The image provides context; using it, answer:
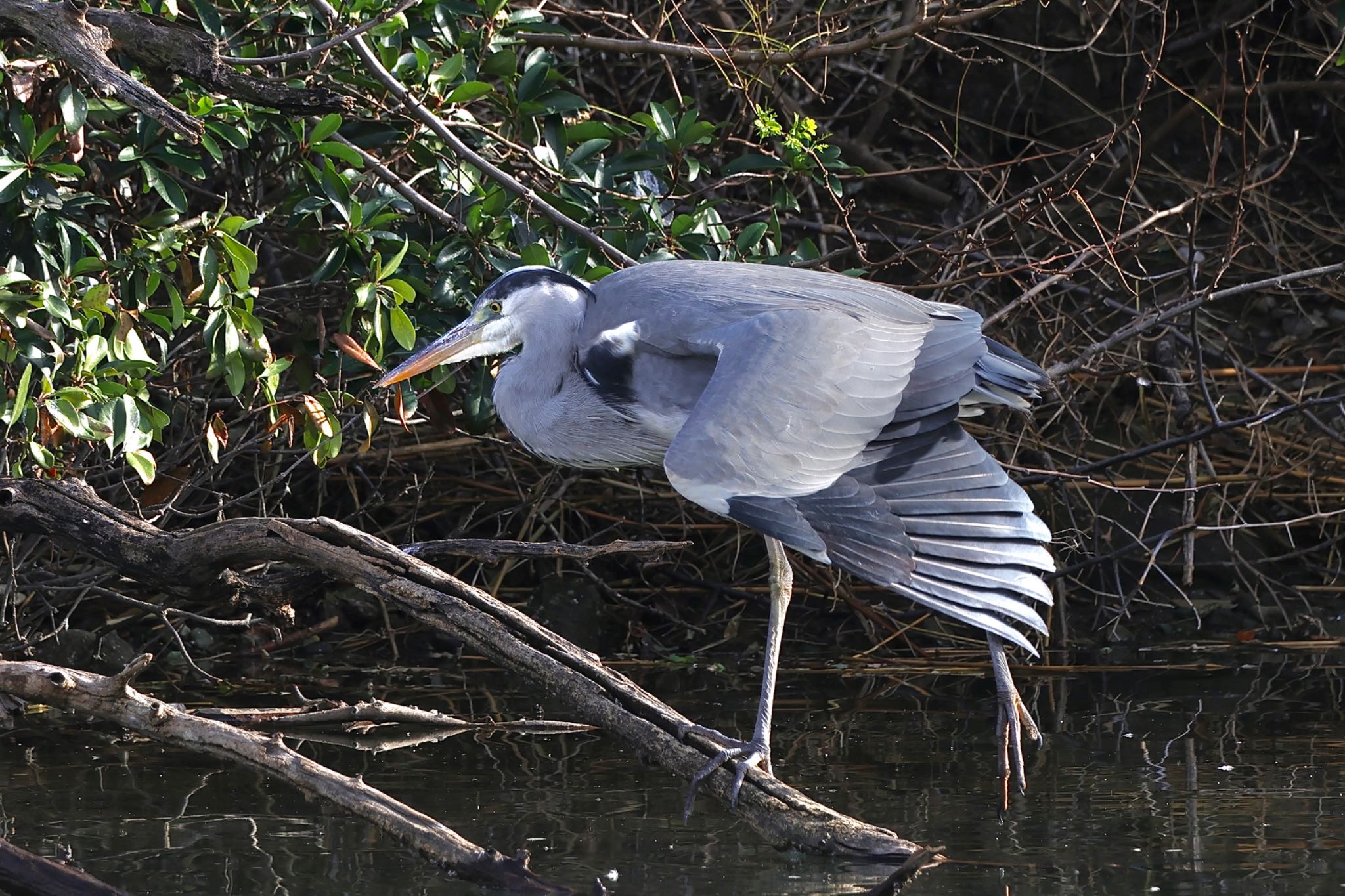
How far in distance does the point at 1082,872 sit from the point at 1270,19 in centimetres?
525

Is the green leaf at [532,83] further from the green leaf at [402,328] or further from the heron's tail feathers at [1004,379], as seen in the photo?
the heron's tail feathers at [1004,379]

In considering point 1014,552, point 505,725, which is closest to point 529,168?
point 505,725

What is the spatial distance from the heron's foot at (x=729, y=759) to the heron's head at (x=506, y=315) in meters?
1.25

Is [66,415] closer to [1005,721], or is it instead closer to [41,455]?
[41,455]

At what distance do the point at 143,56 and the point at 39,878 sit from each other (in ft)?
5.80

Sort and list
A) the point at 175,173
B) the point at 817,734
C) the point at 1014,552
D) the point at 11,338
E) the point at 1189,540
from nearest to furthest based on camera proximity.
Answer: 1. the point at 1014,552
2. the point at 11,338
3. the point at 817,734
4. the point at 175,173
5. the point at 1189,540

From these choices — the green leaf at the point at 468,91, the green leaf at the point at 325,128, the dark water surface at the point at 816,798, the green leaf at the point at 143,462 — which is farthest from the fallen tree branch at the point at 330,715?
the green leaf at the point at 468,91

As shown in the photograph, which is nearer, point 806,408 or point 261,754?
point 261,754

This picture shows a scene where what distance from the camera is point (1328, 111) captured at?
282 inches

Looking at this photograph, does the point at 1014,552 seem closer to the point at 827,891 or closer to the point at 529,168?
the point at 827,891

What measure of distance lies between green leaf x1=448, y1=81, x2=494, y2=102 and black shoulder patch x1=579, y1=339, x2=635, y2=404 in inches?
29.5

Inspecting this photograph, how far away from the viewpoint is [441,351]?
4062 millimetres

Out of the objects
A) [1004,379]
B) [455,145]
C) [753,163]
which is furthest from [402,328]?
[1004,379]

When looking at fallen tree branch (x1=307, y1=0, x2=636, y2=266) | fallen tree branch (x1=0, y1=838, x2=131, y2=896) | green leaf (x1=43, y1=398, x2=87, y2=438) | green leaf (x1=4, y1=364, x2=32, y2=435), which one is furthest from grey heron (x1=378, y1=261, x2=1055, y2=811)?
fallen tree branch (x1=0, y1=838, x2=131, y2=896)
